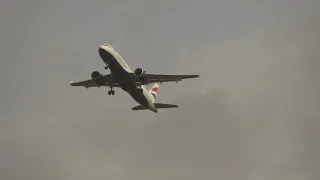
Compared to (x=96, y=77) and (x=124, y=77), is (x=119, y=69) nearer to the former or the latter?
(x=124, y=77)

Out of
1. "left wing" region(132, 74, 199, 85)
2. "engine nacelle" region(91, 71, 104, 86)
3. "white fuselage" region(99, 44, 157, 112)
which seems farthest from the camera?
"engine nacelle" region(91, 71, 104, 86)

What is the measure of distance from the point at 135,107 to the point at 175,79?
1492 centimetres

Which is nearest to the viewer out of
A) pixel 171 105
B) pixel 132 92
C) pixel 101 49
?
pixel 101 49

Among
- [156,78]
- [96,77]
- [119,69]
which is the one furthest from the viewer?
[96,77]

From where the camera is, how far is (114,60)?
103 metres

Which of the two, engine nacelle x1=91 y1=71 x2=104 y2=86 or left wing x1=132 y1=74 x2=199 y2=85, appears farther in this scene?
engine nacelle x1=91 y1=71 x2=104 y2=86

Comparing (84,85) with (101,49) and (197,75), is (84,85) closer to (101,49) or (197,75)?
(101,49)

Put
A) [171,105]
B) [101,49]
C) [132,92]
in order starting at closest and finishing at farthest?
[101,49] < [132,92] < [171,105]

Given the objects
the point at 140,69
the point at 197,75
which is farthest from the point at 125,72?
the point at 197,75

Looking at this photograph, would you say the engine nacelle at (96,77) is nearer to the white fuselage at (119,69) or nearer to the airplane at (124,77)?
the airplane at (124,77)

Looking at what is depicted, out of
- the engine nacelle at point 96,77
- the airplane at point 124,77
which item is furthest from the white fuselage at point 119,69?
the engine nacelle at point 96,77

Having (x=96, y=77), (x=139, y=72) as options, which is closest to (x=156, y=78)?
(x=139, y=72)

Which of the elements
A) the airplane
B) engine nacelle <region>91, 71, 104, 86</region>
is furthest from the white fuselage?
engine nacelle <region>91, 71, 104, 86</region>

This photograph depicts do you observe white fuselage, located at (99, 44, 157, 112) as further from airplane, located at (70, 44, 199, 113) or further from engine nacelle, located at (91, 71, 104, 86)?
engine nacelle, located at (91, 71, 104, 86)
